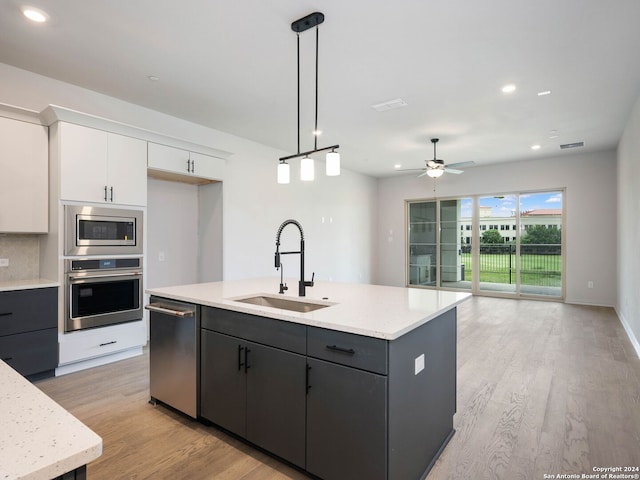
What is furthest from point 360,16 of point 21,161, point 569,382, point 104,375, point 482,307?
point 482,307

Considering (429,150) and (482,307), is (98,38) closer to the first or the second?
(429,150)

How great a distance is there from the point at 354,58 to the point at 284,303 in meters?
2.18

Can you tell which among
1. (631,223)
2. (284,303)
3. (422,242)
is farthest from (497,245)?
(284,303)

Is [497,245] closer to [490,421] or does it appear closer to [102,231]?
[490,421]

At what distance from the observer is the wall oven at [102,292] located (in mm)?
3336

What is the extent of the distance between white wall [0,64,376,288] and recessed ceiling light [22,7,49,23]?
1054 mm

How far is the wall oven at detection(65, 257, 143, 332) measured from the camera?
3336mm

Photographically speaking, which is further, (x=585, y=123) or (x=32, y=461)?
(x=585, y=123)

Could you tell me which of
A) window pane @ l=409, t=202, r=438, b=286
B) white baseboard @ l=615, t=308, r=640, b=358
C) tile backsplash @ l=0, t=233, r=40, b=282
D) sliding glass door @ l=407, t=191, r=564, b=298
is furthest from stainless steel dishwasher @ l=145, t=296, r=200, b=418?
window pane @ l=409, t=202, r=438, b=286

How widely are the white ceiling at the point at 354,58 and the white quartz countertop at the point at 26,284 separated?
6.42ft

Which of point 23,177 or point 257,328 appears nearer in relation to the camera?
point 257,328

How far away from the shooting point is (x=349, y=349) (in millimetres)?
1683

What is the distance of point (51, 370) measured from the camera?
3.27 m

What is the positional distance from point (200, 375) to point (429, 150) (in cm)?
533
